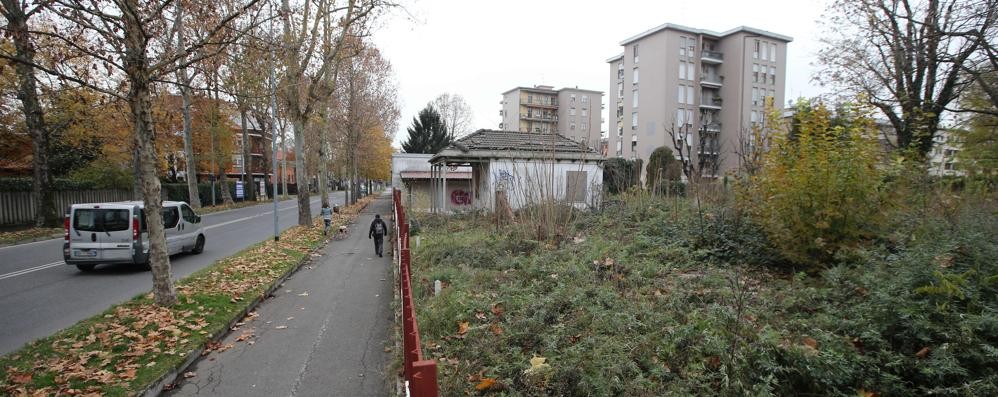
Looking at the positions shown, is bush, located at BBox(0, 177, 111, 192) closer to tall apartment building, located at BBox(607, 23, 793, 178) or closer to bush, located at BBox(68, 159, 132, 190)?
bush, located at BBox(68, 159, 132, 190)

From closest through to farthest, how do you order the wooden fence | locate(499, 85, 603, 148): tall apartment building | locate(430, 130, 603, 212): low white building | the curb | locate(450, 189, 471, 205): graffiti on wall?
the curb → locate(430, 130, 603, 212): low white building → the wooden fence → locate(450, 189, 471, 205): graffiti on wall → locate(499, 85, 603, 148): tall apartment building

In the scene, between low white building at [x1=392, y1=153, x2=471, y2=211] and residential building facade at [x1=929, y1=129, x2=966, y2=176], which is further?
low white building at [x1=392, y1=153, x2=471, y2=211]

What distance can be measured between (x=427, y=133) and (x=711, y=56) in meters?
32.1

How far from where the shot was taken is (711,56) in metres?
51.0

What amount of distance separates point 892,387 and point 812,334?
710 millimetres

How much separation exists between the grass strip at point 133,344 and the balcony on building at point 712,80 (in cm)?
5115

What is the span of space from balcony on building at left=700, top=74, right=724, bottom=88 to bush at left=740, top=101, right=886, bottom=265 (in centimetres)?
4791

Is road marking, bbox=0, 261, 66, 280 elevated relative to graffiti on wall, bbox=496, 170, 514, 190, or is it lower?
lower

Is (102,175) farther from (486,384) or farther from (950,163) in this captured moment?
(950,163)

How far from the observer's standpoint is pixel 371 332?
6934 millimetres

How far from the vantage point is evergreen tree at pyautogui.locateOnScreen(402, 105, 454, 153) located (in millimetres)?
51188

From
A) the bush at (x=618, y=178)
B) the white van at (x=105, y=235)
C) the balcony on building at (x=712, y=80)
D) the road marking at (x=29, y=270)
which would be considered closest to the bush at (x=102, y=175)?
the road marking at (x=29, y=270)

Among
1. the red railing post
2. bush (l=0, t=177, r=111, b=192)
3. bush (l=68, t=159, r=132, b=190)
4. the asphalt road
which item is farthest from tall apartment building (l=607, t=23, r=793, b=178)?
the red railing post

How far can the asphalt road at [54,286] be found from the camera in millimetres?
6863
